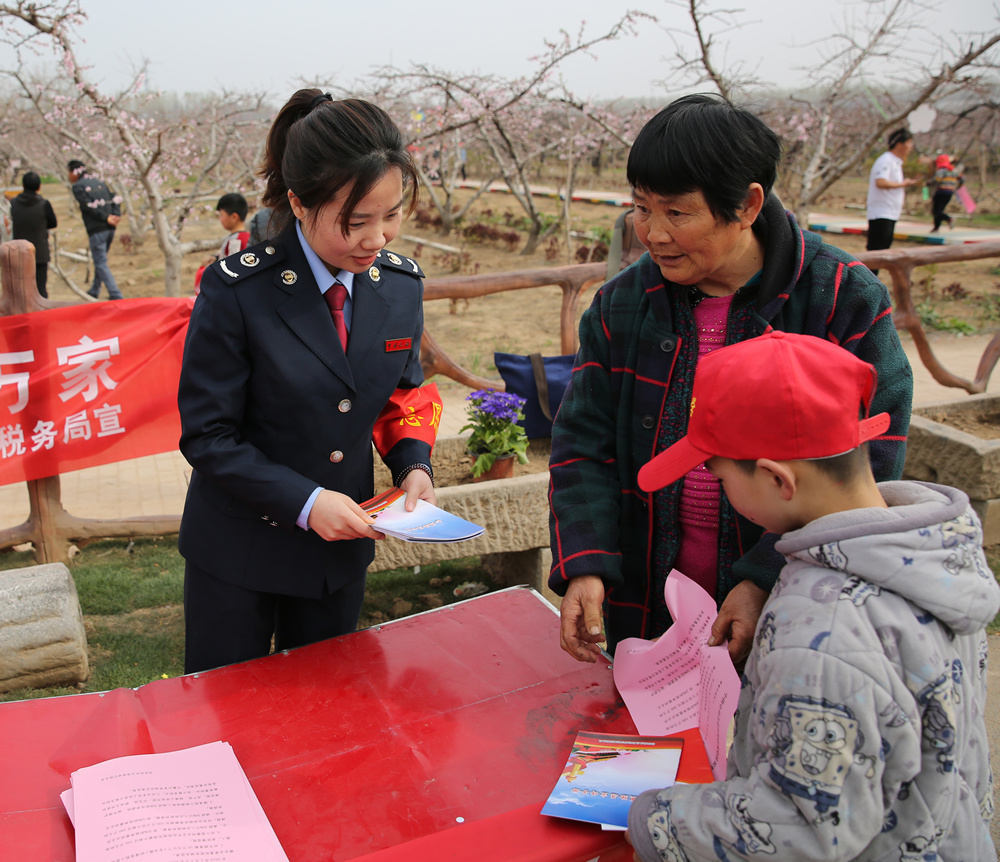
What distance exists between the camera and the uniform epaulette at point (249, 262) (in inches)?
66.1

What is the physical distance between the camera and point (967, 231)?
16.0 m

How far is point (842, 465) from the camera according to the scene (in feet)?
3.89

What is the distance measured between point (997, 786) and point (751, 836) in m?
2.11

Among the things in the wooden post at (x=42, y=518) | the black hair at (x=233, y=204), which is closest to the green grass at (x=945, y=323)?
the black hair at (x=233, y=204)

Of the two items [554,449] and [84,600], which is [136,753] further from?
[84,600]

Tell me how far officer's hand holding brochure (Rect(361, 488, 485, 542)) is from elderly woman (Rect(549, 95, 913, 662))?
21cm

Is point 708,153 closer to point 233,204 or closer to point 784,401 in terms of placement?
point 784,401

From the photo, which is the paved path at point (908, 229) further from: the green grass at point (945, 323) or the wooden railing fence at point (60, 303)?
the wooden railing fence at point (60, 303)

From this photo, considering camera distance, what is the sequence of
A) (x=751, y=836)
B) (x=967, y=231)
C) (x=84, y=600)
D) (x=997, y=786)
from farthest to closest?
(x=967, y=231) → (x=84, y=600) → (x=997, y=786) → (x=751, y=836)

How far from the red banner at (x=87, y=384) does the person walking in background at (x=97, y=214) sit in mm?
6606

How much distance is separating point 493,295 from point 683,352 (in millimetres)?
10558

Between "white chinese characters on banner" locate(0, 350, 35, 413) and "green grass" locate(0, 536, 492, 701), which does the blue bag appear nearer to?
"green grass" locate(0, 536, 492, 701)

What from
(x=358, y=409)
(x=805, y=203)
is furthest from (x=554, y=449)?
(x=805, y=203)

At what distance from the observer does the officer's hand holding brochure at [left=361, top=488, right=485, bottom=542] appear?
63.5 inches
